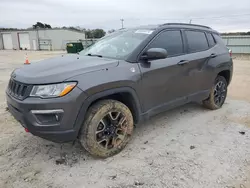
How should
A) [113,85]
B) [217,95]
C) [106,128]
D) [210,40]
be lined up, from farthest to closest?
[217,95], [210,40], [106,128], [113,85]

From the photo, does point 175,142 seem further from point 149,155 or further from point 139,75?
point 139,75

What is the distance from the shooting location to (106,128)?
9.52 ft

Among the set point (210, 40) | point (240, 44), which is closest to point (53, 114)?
point (210, 40)

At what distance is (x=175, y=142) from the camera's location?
11.1 ft

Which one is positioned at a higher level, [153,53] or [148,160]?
[153,53]

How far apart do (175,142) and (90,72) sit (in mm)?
1742

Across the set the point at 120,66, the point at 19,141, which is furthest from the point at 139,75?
the point at 19,141

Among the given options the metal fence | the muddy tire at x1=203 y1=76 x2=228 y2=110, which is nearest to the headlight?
the muddy tire at x1=203 y1=76 x2=228 y2=110

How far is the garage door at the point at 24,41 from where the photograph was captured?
132 feet

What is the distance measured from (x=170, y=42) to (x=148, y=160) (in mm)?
1948

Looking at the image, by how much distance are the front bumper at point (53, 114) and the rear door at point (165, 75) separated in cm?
103

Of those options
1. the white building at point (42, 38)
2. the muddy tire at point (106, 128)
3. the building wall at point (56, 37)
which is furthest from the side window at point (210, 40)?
the building wall at point (56, 37)

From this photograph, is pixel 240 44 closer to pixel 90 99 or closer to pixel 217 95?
pixel 217 95

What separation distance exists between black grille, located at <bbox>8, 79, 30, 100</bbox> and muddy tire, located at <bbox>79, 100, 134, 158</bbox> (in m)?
0.76
